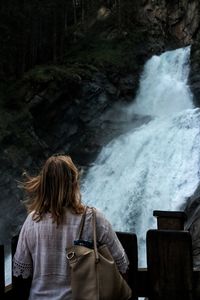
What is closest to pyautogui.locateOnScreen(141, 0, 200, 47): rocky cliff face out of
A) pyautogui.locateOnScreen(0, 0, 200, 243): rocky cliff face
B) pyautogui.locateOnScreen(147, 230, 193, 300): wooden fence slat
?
pyautogui.locateOnScreen(0, 0, 200, 243): rocky cliff face

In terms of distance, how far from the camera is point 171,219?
3.36m

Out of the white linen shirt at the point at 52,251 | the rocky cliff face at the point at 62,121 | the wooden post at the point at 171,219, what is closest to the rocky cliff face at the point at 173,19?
the rocky cliff face at the point at 62,121

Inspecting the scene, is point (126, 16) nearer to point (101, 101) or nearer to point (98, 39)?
point (98, 39)

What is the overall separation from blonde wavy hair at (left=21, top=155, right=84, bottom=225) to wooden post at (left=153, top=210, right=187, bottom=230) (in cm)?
104

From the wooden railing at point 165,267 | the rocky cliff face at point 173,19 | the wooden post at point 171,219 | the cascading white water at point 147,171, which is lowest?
the wooden railing at point 165,267

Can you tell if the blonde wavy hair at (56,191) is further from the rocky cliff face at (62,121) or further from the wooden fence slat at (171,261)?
the rocky cliff face at (62,121)

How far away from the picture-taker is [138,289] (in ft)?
9.00

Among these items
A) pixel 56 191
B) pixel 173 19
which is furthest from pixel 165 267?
pixel 173 19

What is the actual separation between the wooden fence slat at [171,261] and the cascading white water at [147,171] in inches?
280

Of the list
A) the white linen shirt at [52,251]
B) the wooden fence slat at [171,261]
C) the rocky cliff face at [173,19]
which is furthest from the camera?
the rocky cliff face at [173,19]

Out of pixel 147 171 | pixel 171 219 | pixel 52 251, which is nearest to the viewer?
pixel 52 251

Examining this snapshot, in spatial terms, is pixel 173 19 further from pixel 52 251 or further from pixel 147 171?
pixel 52 251

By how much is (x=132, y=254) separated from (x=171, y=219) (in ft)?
2.48

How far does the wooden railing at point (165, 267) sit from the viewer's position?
2.66m
